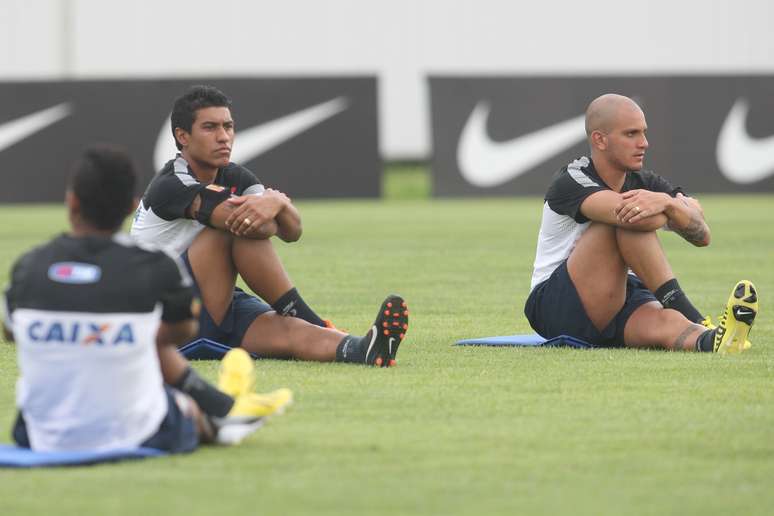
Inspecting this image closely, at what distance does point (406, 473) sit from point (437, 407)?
1.36 meters

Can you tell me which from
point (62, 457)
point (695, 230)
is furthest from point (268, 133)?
point (62, 457)

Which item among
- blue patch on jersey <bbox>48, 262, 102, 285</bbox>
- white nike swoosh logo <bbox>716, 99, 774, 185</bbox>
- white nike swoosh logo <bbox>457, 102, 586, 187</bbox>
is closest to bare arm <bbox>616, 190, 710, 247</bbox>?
blue patch on jersey <bbox>48, 262, 102, 285</bbox>

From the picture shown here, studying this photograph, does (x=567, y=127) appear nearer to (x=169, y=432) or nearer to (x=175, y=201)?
(x=175, y=201)

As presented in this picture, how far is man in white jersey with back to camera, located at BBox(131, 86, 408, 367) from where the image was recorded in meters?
7.84

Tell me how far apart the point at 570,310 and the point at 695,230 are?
2.56 ft

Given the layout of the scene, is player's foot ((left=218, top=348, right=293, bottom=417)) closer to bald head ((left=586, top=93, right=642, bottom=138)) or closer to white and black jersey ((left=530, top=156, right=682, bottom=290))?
white and black jersey ((left=530, top=156, right=682, bottom=290))

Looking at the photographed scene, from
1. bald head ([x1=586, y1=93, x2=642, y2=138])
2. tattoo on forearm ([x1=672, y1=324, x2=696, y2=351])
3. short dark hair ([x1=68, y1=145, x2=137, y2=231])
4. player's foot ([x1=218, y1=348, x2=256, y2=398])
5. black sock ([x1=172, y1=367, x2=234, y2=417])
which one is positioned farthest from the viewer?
bald head ([x1=586, y1=93, x2=642, y2=138])

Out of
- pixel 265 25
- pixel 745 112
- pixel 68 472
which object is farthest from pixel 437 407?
pixel 265 25

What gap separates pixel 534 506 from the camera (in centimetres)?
480

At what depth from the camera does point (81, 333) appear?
5254mm

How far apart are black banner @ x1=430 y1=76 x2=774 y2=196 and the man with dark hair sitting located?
18.0 metres

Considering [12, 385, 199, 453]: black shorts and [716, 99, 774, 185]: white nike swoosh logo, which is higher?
[12, 385, 199, 453]: black shorts

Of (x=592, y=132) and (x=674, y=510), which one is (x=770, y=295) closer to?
(x=592, y=132)

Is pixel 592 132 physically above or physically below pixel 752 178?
above
